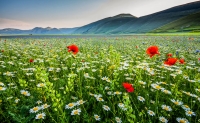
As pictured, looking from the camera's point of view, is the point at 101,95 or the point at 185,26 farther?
the point at 185,26

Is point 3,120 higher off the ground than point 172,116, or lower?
higher

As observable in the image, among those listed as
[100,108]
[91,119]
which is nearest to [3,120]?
[91,119]

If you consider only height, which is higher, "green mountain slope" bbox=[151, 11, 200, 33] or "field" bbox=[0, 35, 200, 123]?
"green mountain slope" bbox=[151, 11, 200, 33]

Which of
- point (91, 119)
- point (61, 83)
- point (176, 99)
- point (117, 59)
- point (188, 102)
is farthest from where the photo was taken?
point (117, 59)

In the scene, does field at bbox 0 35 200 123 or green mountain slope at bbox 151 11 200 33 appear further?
green mountain slope at bbox 151 11 200 33

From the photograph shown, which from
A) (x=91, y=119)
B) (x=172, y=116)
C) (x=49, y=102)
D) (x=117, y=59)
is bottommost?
(x=172, y=116)

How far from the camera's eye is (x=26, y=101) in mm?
2799

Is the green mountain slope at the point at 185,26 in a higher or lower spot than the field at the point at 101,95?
higher

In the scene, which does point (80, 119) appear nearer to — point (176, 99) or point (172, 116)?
point (172, 116)

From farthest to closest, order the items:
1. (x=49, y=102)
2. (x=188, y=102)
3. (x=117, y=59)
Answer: (x=117, y=59) → (x=188, y=102) → (x=49, y=102)

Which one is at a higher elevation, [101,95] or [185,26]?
[185,26]

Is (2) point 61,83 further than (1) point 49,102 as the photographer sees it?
Yes

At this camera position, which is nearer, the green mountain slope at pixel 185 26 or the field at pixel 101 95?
the field at pixel 101 95

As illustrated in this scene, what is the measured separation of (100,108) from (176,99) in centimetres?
148
